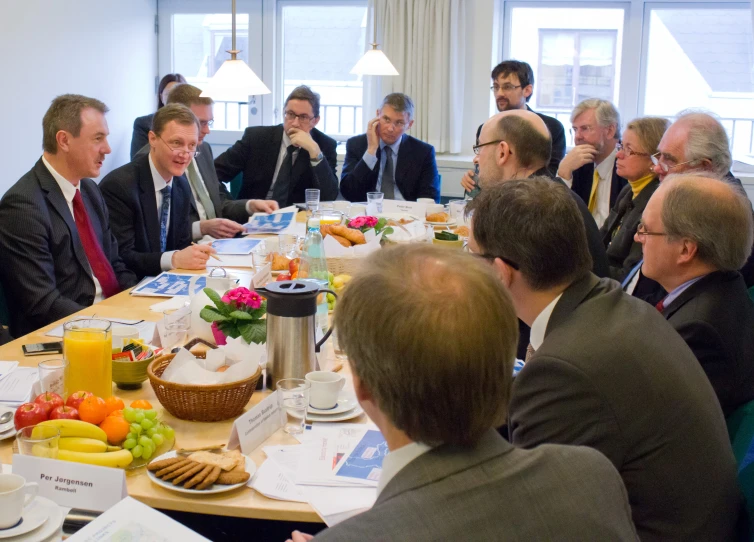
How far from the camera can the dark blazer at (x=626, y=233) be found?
325cm

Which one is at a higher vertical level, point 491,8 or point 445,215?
point 491,8

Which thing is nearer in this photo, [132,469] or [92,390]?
[132,469]

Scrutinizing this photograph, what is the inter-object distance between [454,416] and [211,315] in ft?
4.03

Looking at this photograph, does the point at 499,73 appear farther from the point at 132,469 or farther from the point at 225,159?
the point at 132,469

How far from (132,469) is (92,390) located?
13.8 inches

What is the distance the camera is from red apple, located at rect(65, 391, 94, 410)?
1.69 meters

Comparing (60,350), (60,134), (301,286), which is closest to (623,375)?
(301,286)

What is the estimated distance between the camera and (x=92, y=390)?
1869 millimetres

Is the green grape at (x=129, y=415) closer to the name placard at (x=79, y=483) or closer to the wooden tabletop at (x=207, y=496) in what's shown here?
the wooden tabletop at (x=207, y=496)

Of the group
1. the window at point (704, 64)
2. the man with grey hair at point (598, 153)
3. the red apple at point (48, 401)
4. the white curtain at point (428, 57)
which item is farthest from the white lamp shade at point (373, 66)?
the red apple at point (48, 401)

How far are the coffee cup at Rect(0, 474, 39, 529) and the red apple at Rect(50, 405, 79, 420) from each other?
292 millimetres

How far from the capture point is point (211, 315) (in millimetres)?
2072

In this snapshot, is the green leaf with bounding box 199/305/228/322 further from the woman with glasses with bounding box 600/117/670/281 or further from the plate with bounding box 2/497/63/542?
the woman with glasses with bounding box 600/117/670/281

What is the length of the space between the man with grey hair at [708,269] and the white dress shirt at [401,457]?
3.79 ft
